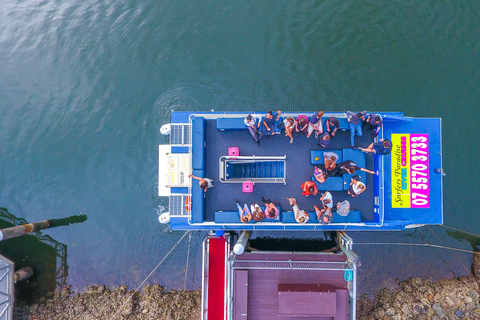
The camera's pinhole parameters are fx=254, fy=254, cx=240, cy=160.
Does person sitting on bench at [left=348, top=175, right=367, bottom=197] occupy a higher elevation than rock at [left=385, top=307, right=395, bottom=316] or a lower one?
higher

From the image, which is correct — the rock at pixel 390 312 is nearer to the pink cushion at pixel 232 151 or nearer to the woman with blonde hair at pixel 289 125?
the woman with blonde hair at pixel 289 125

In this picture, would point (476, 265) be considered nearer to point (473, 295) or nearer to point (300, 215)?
point (473, 295)

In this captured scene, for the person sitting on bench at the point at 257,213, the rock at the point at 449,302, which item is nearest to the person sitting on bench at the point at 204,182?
the person sitting on bench at the point at 257,213

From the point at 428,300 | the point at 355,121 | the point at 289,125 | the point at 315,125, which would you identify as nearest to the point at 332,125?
the point at 315,125

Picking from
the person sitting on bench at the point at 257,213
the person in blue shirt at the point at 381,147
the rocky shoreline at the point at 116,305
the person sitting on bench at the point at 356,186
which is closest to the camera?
the person in blue shirt at the point at 381,147

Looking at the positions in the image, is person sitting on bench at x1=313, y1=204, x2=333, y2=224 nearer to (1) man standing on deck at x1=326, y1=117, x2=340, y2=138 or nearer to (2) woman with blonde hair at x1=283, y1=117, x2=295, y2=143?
(1) man standing on deck at x1=326, y1=117, x2=340, y2=138

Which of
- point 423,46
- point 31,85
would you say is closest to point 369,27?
point 423,46

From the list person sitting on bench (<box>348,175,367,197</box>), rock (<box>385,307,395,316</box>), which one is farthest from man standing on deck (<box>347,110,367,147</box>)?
rock (<box>385,307,395,316</box>)
